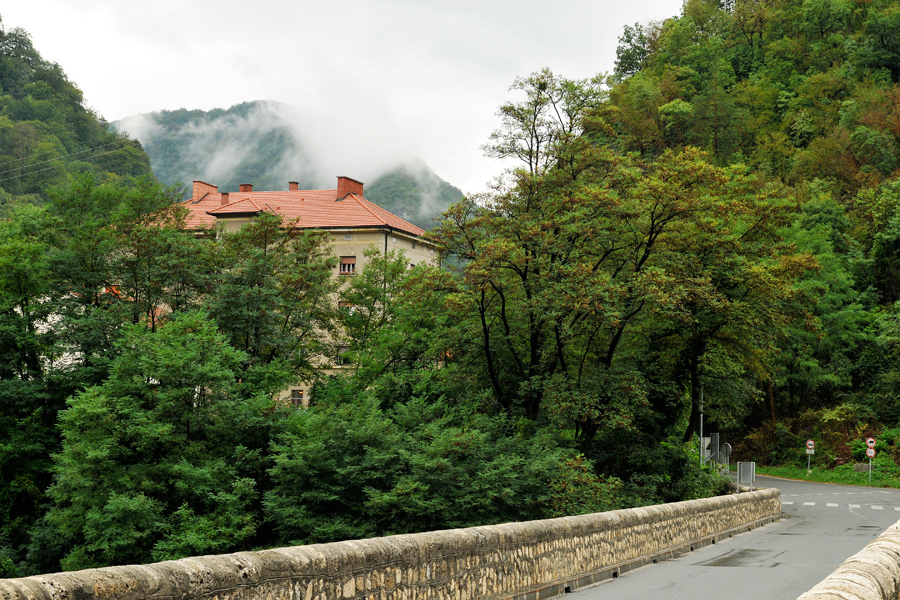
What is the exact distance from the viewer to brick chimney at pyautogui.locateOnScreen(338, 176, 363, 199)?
59.5 m

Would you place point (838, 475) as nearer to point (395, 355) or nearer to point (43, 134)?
point (395, 355)

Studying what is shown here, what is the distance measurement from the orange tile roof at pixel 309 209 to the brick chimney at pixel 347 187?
20.6 inches

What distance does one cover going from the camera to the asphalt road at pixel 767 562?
12219mm

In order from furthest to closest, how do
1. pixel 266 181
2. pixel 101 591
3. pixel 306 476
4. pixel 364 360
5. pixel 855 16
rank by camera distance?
pixel 266 181 → pixel 855 16 → pixel 364 360 → pixel 306 476 → pixel 101 591

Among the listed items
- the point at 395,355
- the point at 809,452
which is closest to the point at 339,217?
the point at 395,355

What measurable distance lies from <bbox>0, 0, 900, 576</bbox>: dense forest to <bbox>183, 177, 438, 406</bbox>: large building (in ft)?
41.4

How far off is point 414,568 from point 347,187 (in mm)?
53480

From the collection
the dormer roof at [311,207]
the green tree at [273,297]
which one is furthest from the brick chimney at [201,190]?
the green tree at [273,297]

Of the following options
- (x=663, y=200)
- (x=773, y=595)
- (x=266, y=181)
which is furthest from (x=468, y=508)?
(x=266, y=181)

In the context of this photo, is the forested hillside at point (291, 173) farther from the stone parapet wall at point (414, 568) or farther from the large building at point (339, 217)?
the stone parapet wall at point (414, 568)

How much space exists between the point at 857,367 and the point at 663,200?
1444 inches

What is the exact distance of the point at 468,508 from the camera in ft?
81.0

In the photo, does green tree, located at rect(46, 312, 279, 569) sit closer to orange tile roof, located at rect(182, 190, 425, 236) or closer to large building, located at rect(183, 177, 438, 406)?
large building, located at rect(183, 177, 438, 406)

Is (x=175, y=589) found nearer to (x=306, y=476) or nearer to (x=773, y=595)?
(x=773, y=595)
